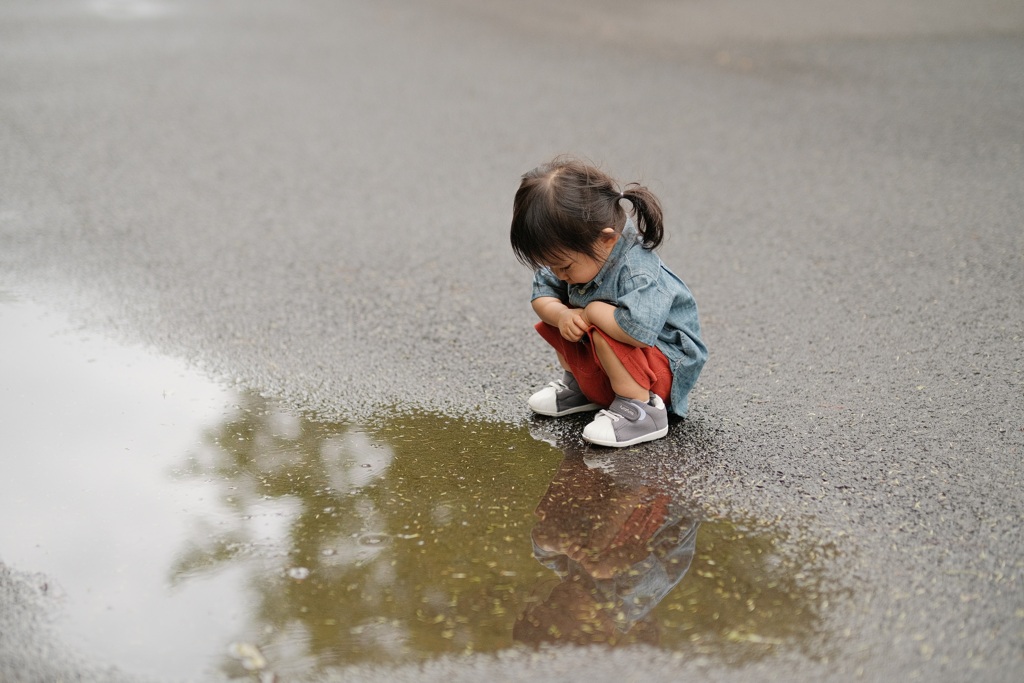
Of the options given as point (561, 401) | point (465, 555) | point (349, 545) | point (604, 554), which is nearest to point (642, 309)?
point (561, 401)

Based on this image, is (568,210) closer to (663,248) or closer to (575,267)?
(575,267)

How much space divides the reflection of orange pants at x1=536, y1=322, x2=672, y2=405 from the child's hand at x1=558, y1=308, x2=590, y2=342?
0.03m

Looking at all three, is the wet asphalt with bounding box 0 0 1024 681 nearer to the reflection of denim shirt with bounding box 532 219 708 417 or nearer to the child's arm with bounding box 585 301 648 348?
the reflection of denim shirt with bounding box 532 219 708 417

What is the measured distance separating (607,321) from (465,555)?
805mm

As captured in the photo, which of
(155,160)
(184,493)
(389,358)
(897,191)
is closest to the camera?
(184,493)

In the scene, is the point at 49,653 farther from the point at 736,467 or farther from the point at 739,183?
the point at 739,183

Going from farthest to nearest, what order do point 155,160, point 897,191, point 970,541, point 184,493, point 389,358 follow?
1. point 155,160
2. point 897,191
3. point 389,358
4. point 184,493
5. point 970,541

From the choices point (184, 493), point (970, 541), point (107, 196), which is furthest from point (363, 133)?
point (970, 541)

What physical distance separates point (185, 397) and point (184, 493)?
2.05 feet

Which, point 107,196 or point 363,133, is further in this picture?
point 363,133

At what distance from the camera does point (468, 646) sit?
2.10 m

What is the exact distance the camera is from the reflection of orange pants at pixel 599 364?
2.86m

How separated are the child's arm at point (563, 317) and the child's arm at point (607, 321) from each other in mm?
34

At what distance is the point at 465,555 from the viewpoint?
7.86 feet
